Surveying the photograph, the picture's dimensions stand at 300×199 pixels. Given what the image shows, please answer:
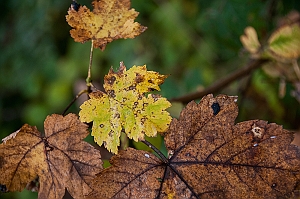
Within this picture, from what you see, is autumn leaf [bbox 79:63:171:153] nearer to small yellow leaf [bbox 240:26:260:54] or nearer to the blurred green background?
small yellow leaf [bbox 240:26:260:54]

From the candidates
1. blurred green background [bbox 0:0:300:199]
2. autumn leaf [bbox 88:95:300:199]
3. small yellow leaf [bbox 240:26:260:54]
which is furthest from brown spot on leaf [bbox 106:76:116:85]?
blurred green background [bbox 0:0:300:199]

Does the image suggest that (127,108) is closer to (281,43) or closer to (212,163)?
(212,163)

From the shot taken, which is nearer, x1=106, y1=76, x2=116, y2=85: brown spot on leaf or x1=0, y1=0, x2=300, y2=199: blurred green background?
x1=106, y1=76, x2=116, y2=85: brown spot on leaf

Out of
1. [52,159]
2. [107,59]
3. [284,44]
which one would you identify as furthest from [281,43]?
[107,59]

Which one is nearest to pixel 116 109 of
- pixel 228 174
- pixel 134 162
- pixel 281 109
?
pixel 134 162

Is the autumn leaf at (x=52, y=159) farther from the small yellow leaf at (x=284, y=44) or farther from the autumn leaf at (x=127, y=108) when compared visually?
the small yellow leaf at (x=284, y=44)

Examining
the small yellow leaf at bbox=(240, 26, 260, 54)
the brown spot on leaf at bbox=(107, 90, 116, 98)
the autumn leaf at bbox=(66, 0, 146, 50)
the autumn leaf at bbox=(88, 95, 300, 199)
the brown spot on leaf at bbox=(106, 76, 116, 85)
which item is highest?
the small yellow leaf at bbox=(240, 26, 260, 54)

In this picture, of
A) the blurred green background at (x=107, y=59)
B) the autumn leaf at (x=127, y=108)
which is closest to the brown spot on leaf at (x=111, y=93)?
the autumn leaf at (x=127, y=108)

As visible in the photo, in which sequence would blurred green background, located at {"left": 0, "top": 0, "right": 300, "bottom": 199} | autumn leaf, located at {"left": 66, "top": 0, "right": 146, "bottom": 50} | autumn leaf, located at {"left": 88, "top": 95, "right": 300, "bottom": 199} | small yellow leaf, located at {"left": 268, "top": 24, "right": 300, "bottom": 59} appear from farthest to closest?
blurred green background, located at {"left": 0, "top": 0, "right": 300, "bottom": 199}, small yellow leaf, located at {"left": 268, "top": 24, "right": 300, "bottom": 59}, autumn leaf, located at {"left": 66, "top": 0, "right": 146, "bottom": 50}, autumn leaf, located at {"left": 88, "top": 95, "right": 300, "bottom": 199}
